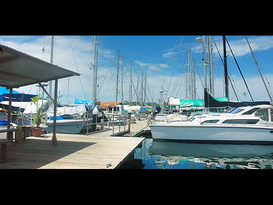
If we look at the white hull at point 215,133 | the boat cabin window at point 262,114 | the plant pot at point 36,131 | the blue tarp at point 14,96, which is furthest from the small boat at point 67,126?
the boat cabin window at point 262,114

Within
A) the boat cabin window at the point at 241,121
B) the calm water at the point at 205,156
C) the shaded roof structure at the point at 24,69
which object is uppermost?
the shaded roof structure at the point at 24,69

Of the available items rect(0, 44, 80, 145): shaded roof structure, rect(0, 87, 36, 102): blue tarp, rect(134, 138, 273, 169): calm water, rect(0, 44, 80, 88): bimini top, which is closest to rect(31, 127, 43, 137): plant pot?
rect(0, 44, 80, 145): shaded roof structure

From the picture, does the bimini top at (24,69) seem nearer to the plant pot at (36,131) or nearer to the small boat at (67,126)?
the plant pot at (36,131)

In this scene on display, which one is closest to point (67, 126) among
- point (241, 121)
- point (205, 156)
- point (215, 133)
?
point (205, 156)

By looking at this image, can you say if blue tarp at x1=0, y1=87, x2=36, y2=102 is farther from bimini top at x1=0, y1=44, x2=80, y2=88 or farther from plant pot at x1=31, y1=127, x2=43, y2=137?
bimini top at x1=0, y1=44, x2=80, y2=88

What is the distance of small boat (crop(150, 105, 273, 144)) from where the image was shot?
10102 millimetres

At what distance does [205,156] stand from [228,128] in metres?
3.12

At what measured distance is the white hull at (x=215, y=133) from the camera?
33.0 feet

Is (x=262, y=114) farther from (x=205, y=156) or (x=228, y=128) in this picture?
(x=205, y=156)

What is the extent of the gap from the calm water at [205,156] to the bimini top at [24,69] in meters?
4.97

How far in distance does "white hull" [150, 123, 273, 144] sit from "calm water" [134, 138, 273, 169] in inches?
14.5

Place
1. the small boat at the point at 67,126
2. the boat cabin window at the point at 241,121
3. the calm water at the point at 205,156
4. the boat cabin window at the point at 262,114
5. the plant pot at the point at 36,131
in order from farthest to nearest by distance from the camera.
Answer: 1. the small boat at the point at 67,126
2. the boat cabin window at the point at 262,114
3. the boat cabin window at the point at 241,121
4. the plant pot at the point at 36,131
5. the calm water at the point at 205,156
